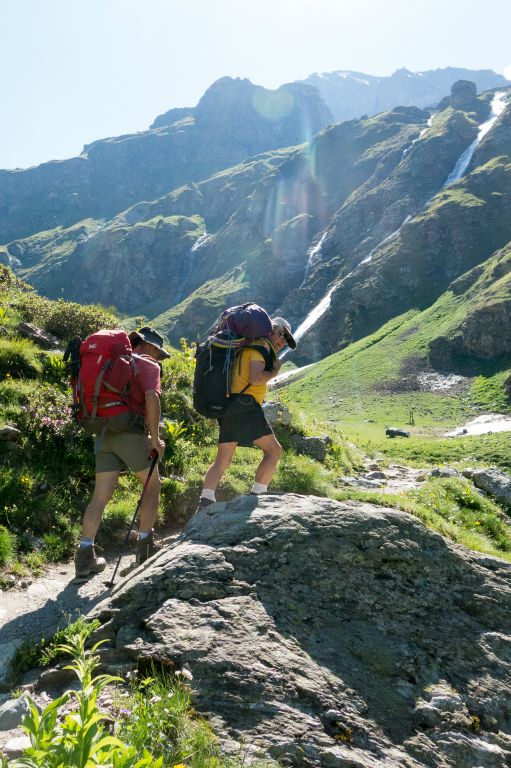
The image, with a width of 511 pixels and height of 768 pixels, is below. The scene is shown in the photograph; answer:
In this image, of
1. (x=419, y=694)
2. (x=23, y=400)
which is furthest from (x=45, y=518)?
(x=419, y=694)

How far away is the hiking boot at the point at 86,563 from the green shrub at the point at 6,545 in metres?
1.00

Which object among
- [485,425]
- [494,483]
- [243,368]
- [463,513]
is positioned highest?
[243,368]

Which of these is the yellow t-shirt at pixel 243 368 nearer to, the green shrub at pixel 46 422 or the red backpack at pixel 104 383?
the red backpack at pixel 104 383

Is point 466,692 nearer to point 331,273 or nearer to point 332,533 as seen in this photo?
point 332,533

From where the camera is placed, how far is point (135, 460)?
6836 mm

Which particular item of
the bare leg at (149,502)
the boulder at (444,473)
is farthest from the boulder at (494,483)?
the bare leg at (149,502)

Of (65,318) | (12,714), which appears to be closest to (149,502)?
(12,714)

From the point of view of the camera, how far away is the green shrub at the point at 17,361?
36.5ft

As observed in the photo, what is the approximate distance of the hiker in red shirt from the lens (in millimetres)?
6648

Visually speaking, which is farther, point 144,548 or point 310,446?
point 310,446

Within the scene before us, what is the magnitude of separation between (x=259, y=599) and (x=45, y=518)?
506 cm

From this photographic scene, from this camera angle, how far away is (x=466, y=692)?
3859mm

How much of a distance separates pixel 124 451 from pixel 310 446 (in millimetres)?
7948

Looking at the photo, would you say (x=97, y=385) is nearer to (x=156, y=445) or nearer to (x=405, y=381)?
(x=156, y=445)
